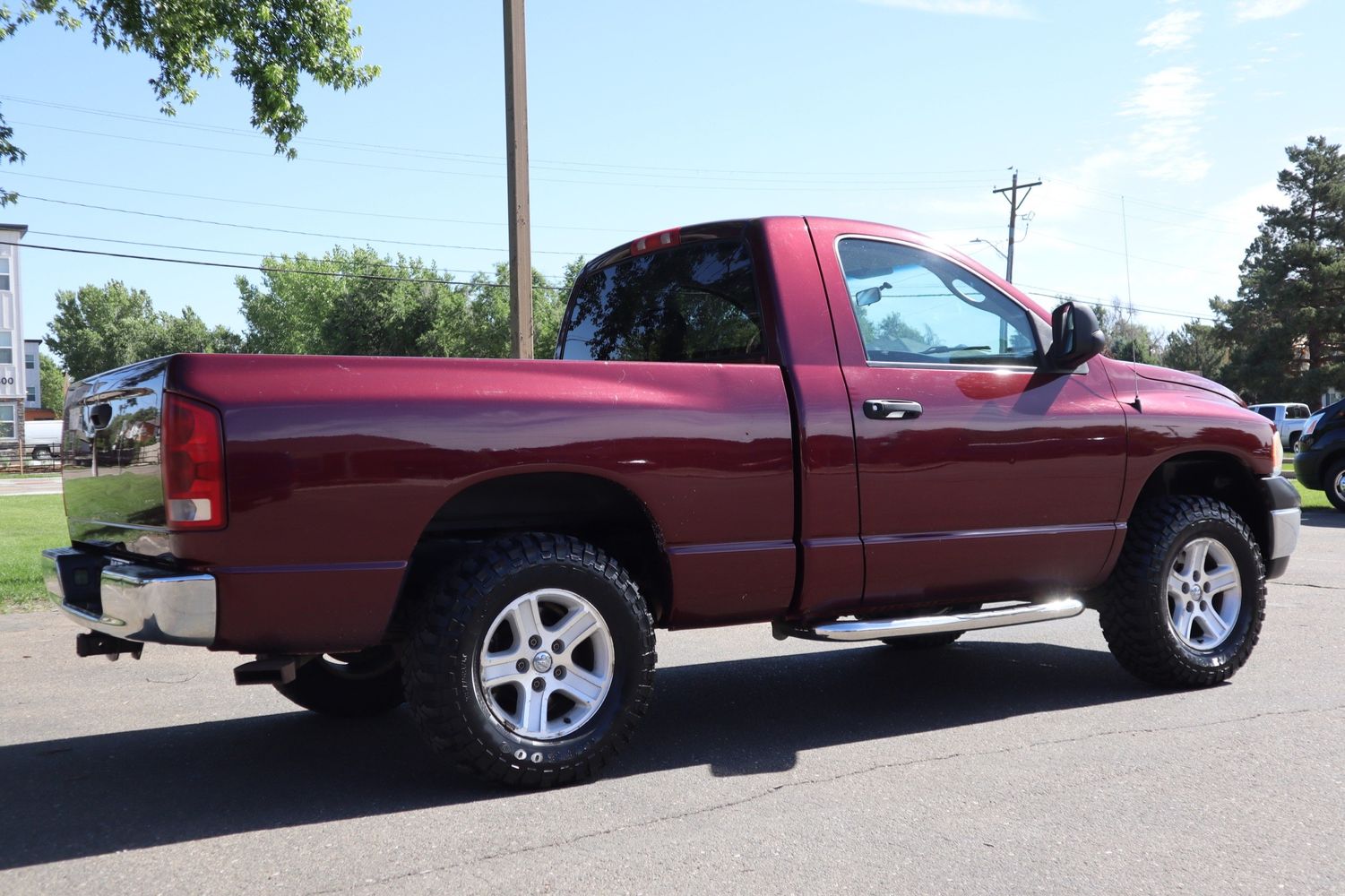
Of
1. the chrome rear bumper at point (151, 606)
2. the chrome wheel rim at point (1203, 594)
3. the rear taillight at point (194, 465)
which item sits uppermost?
the rear taillight at point (194, 465)

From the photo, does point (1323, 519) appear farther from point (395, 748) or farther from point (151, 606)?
point (151, 606)

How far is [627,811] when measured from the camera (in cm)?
353

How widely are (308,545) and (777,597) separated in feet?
5.50

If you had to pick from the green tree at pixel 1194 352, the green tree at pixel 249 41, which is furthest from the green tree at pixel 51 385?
the green tree at pixel 249 41

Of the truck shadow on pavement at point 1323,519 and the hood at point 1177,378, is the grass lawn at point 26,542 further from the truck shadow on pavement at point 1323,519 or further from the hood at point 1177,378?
the truck shadow on pavement at point 1323,519

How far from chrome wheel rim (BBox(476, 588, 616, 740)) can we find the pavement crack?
0.49m

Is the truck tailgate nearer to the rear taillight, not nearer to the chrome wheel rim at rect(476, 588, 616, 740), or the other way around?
the rear taillight

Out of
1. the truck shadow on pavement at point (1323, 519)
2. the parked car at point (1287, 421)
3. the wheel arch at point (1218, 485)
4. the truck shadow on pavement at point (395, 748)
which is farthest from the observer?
the parked car at point (1287, 421)

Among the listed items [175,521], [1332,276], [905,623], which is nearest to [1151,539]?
[905,623]

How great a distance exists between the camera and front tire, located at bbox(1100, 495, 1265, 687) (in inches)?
195

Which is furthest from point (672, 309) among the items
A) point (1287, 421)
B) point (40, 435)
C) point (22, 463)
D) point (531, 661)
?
point (40, 435)

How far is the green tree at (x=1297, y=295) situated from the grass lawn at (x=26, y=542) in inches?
1891

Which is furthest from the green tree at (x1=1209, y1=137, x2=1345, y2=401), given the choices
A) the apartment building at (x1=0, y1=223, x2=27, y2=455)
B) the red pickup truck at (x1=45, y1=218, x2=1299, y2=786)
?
the apartment building at (x1=0, y1=223, x2=27, y2=455)

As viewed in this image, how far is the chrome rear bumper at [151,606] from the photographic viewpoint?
325cm
